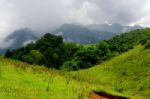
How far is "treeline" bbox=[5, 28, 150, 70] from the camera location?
110 metres

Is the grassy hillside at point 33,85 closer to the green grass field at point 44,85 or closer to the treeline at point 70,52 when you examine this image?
the green grass field at point 44,85

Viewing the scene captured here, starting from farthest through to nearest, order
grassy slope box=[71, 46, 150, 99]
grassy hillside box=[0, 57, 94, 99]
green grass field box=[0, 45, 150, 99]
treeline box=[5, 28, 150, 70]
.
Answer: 1. treeline box=[5, 28, 150, 70]
2. grassy slope box=[71, 46, 150, 99]
3. green grass field box=[0, 45, 150, 99]
4. grassy hillside box=[0, 57, 94, 99]

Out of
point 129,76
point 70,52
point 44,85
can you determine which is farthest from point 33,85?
point 70,52

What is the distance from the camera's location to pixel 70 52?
158375mm

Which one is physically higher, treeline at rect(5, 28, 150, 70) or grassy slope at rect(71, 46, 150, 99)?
treeline at rect(5, 28, 150, 70)

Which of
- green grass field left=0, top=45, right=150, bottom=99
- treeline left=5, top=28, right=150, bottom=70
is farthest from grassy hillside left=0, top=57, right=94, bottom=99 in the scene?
treeline left=5, top=28, right=150, bottom=70

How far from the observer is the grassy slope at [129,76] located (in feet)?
132

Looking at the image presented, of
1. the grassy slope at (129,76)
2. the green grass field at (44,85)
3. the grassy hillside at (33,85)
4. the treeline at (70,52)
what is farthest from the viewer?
the treeline at (70,52)

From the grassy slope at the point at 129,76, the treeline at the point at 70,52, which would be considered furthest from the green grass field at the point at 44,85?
the treeline at the point at 70,52

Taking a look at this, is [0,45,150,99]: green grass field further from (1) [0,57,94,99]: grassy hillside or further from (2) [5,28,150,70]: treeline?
(2) [5,28,150,70]: treeline

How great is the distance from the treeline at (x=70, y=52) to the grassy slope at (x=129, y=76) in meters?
45.6

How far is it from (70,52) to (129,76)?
109 m

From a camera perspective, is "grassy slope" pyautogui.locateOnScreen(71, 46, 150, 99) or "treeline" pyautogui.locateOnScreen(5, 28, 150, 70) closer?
"grassy slope" pyautogui.locateOnScreen(71, 46, 150, 99)

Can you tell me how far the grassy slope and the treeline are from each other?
4558 centimetres
